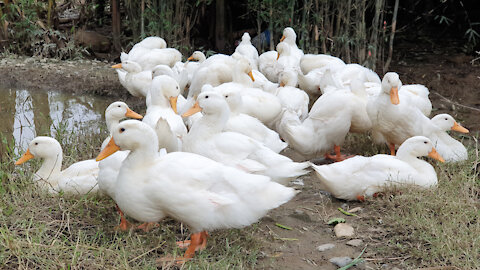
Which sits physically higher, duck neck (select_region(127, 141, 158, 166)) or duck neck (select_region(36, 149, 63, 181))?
duck neck (select_region(127, 141, 158, 166))

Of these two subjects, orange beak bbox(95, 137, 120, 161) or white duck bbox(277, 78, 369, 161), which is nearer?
orange beak bbox(95, 137, 120, 161)

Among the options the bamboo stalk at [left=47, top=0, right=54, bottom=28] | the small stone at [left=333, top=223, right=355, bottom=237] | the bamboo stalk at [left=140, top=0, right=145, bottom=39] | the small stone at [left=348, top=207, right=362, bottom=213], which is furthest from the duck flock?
the bamboo stalk at [left=47, top=0, right=54, bottom=28]

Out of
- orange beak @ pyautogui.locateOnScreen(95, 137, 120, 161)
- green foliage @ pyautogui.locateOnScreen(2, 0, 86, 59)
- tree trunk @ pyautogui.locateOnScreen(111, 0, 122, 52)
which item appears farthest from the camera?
tree trunk @ pyautogui.locateOnScreen(111, 0, 122, 52)

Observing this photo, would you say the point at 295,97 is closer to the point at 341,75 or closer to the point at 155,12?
the point at 341,75

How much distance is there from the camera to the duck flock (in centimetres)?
331

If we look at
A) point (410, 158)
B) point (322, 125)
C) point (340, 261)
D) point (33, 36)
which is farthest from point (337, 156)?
point (33, 36)

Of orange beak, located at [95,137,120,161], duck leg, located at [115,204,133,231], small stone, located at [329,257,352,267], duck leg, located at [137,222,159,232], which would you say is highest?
orange beak, located at [95,137,120,161]

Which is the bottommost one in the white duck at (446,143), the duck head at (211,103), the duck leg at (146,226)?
the duck leg at (146,226)

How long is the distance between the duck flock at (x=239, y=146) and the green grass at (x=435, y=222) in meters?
0.17

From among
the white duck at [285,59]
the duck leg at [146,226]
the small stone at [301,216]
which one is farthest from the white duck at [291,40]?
the duck leg at [146,226]

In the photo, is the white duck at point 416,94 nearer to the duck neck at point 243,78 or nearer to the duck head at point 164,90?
the duck neck at point 243,78

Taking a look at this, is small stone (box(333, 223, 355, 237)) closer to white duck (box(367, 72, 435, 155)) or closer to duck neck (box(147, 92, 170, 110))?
white duck (box(367, 72, 435, 155))

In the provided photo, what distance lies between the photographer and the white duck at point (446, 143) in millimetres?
4965

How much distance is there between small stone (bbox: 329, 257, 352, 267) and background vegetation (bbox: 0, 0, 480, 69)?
4659 mm
